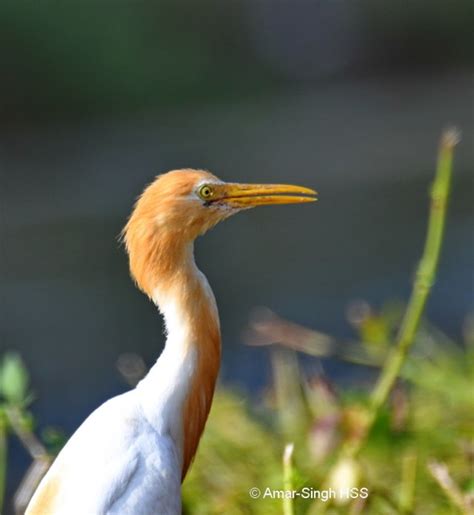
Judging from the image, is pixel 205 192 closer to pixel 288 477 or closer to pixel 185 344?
pixel 185 344

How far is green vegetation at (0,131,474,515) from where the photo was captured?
1580 mm

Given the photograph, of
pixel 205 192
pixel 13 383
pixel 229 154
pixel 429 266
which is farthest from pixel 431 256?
pixel 229 154

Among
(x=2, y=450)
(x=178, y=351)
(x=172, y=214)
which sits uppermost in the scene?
(x=172, y=214)

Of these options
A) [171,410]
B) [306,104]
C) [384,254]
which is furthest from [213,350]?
[306,104]

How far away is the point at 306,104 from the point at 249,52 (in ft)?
5.47

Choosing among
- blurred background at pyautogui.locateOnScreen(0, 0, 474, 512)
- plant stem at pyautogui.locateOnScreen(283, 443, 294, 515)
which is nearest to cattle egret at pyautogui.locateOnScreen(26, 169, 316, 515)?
plant stem at pyautogui.locateOnScreen(283, 443, 294, 515)

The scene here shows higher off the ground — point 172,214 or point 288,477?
point 172,214

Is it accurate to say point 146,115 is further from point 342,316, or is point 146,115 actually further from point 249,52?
point 342,316

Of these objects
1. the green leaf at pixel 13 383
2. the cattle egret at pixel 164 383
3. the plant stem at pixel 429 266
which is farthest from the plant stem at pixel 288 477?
the green leaf at pixel 13 383

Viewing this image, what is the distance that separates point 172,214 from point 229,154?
6184mm

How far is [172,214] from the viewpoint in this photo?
1438mm

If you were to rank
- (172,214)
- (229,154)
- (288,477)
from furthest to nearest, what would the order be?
(229,154) < (172,214) < (288,477)

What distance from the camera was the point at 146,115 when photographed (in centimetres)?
808

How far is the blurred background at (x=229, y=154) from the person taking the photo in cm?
476
